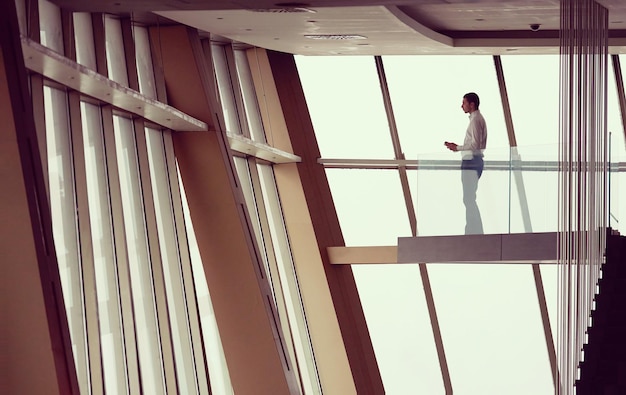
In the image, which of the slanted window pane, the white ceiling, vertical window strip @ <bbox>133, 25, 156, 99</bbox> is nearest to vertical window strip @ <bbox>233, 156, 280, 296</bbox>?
the white ceiling

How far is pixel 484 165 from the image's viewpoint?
15.1 m

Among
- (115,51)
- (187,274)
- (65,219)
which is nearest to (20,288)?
(65,219)

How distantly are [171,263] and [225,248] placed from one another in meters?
1.05

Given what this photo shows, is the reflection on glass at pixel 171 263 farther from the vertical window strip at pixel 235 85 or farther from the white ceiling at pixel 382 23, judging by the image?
the vertical window strip at pixel 235 85

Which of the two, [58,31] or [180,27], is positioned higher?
[180,27]

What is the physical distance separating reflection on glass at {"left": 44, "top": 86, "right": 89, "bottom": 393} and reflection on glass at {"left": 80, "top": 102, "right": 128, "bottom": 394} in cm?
43

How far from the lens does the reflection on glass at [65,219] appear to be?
9836 mm

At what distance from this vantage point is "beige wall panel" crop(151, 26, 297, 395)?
13.4m

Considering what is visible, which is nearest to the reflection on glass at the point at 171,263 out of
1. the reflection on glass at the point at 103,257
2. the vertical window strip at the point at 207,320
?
the vertical window strip at the point at 207,320

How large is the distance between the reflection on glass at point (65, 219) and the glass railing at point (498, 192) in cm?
663

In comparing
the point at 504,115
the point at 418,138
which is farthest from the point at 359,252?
the point at 504,115

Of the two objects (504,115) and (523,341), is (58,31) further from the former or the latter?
(523,341)

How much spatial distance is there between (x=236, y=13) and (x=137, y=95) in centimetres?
206

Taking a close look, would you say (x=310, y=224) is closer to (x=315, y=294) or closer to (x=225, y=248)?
(x=315, y=294)
